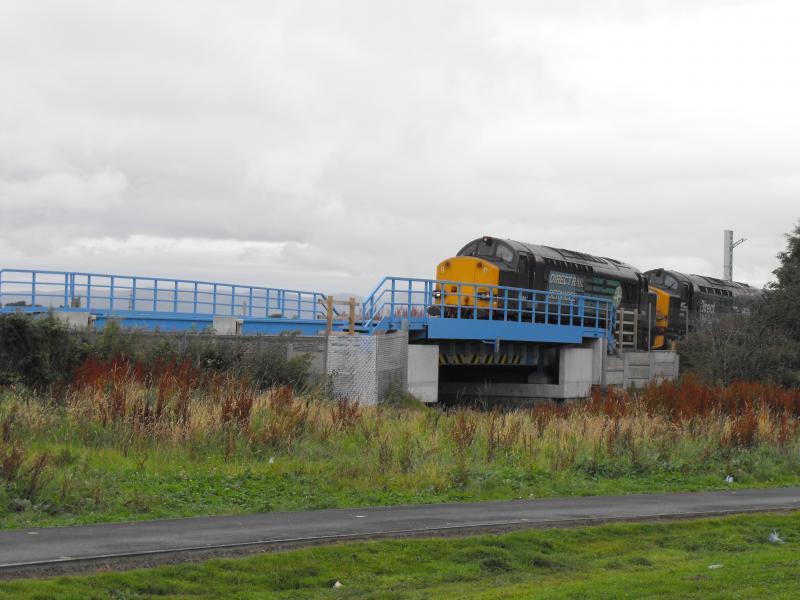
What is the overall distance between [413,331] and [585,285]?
11752 mm

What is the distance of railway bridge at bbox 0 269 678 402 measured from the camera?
26188mm

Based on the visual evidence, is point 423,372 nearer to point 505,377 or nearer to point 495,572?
point 505,377

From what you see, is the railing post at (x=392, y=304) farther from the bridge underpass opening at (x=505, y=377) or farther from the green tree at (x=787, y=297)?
the green tree at (x=787, y=297)

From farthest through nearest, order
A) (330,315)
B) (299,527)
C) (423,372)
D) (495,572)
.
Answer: (423,372), (330,315), (299,527), (495,572)

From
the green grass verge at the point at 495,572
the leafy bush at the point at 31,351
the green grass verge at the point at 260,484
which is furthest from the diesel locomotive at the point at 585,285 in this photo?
the green grass verge at the point at 495,572

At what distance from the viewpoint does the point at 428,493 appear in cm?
1398

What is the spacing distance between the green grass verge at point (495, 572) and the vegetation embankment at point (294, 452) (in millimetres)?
2722

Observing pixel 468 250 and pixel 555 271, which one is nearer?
pixel 468 250

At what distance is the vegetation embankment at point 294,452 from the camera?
1269 centimetres

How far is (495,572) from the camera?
9.99 meters

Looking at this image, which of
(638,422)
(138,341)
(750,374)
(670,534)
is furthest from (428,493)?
(750,374)

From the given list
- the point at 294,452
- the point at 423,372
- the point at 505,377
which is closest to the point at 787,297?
the point at 505,377

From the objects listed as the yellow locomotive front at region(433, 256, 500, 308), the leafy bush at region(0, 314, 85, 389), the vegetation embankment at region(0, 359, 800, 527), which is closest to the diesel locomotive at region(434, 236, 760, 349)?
the yellow locomotive front at region(433, 256, 500, 308)

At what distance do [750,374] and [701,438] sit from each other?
1593 centimetres
